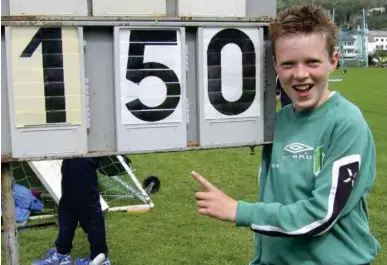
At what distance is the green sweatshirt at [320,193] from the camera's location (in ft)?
6.34

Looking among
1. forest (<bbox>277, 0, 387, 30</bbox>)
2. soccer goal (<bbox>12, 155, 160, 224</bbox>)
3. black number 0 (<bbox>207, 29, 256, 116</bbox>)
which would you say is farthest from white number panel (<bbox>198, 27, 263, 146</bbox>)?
forest (<bbox>277, 0, 387, 30</bbox>)

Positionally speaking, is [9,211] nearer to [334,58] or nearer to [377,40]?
[334,58]

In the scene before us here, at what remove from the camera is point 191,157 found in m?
9.52

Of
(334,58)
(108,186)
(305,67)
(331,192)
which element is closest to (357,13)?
(108,186)

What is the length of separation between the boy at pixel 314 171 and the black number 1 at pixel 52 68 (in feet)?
1.65

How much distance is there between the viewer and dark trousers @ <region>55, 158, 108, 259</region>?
4.40 meters

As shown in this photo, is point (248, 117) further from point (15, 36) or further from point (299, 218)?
point (15, 36)

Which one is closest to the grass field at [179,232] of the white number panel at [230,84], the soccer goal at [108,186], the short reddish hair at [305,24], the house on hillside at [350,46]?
the soccer goal at [108,186]

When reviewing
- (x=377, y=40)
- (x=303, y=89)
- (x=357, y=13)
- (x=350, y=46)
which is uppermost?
(x=357, y=13)

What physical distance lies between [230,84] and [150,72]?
0.94ft

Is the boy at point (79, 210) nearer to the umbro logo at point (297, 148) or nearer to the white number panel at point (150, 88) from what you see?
the white number panel at point (150, 88)

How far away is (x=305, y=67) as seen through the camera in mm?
1986

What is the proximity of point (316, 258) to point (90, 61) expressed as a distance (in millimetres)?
939

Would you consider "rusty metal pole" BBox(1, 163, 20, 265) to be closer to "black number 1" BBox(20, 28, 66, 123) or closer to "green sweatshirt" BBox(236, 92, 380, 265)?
"black number 1" BBox(20, 28, 66, 123)
